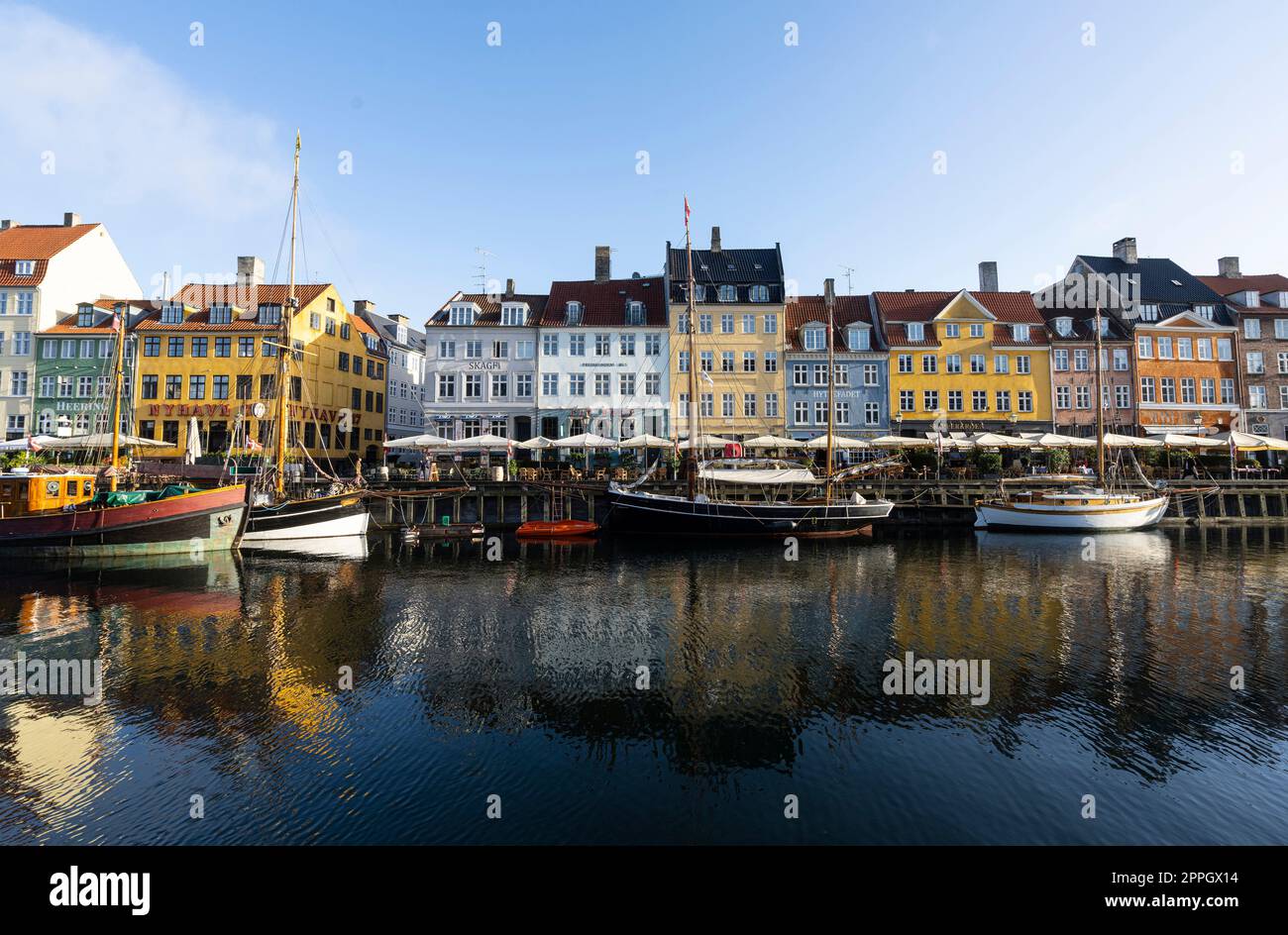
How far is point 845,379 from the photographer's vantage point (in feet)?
163

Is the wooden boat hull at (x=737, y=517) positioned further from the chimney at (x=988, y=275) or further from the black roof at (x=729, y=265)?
the chimney at (x=988, y=275)

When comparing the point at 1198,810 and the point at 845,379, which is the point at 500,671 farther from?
the point at 845,379

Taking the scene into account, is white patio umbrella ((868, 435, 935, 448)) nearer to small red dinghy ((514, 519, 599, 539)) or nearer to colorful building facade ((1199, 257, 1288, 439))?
small red dinghy ((514, 519, 599, 539))

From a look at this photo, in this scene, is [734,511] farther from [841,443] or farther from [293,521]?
[293,521]

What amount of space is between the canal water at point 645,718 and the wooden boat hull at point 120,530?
538 centimetres

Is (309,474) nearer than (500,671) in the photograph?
No

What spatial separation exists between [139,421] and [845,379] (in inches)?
2061

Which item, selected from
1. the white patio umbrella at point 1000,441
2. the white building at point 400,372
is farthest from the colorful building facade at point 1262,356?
the white building at point 400,372

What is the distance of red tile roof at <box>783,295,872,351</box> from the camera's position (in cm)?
5059

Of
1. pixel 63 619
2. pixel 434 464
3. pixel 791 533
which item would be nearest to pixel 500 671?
pixel 63 619

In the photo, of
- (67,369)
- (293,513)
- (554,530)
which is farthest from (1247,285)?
(67,369)

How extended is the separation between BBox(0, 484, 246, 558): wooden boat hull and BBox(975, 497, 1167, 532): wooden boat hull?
40.9 m

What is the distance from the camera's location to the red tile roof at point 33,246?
47250 mm
